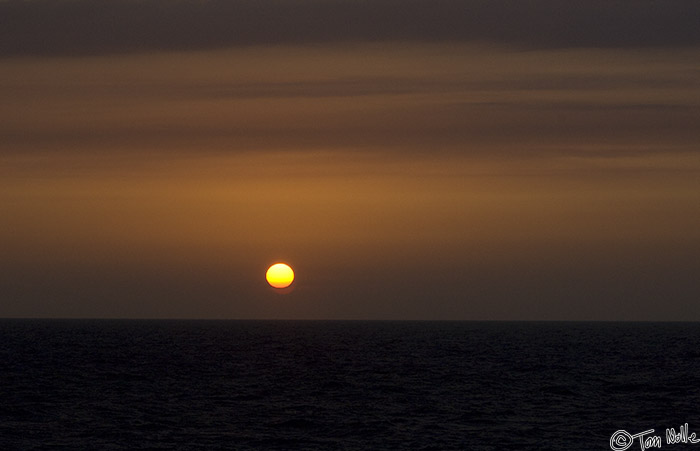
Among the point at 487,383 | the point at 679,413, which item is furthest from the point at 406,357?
the point at 679,413

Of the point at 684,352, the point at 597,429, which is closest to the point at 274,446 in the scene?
the point at 597,429

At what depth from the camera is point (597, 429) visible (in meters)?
50.1

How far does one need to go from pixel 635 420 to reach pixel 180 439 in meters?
22.8

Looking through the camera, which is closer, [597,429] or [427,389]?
[597,429]

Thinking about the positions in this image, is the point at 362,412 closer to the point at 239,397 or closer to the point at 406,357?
the point at 239,397

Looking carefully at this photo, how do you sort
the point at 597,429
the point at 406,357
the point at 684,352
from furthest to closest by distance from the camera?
the point at 684,352
the point at 406,357
the point at 597,429

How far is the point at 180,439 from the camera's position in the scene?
155 ft

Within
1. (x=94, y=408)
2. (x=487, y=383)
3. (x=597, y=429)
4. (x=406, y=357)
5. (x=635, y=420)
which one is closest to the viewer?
(x=597, y=429)

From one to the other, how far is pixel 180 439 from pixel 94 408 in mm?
12654

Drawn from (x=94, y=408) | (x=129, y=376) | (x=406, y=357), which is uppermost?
(x=406, y=357)

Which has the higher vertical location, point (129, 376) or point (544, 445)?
point (129, 376)

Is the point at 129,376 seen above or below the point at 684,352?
below

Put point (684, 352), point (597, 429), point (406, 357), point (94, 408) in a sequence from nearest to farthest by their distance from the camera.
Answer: point (597, 429), point (94, 408), point (406, 357), point (684, 352)

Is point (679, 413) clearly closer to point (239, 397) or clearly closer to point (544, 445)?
point (544, 445)
